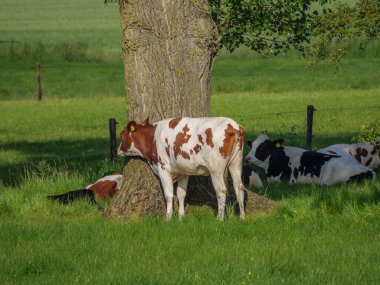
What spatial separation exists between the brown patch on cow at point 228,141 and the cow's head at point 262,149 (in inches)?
265

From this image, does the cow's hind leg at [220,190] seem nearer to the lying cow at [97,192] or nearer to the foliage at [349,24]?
the foliage at [349,24]

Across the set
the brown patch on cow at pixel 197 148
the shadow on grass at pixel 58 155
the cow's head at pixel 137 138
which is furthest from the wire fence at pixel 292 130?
the brown patch on cow at pixel 197 148

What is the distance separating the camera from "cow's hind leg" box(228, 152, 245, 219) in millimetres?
13203

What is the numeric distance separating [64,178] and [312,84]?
29.9 m

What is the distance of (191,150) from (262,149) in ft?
23.8

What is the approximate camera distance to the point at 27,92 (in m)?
46.1

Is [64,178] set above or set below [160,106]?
below

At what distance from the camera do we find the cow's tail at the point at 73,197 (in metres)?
15.2

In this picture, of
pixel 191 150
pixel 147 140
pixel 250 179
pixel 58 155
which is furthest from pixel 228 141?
pixel 58 155

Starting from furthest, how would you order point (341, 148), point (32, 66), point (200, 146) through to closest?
point (32, 66), point (341, 148), point (200, 146)

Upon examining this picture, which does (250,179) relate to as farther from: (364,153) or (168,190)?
(168,190)

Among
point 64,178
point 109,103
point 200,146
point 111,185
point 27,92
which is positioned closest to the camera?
point 200,146

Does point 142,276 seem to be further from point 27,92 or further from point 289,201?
point 27,92

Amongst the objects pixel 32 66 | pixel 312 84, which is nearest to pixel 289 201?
pixel 312 84
